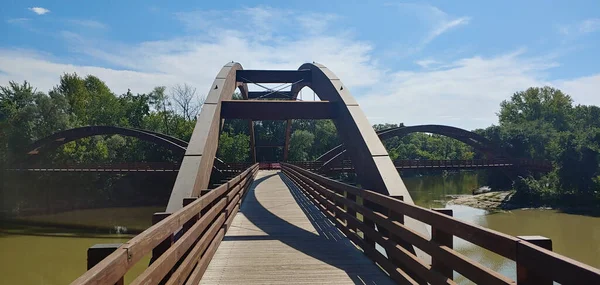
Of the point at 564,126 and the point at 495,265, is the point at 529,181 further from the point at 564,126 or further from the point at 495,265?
the point at 564,126

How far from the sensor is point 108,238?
2441 cm

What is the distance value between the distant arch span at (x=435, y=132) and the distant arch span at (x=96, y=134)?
12.1 metres

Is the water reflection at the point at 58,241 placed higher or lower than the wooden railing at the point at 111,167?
lower

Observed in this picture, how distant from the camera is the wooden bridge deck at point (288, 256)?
15.0ft

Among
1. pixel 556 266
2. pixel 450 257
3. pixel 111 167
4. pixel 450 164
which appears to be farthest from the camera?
pixel 450 164

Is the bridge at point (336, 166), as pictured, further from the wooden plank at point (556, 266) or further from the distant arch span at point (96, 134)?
the wooden plank at point (556, 266)

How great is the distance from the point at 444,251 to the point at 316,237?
3.79m

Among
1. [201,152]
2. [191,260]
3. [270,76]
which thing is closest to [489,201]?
[270,76]

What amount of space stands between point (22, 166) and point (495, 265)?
3757 centimetres

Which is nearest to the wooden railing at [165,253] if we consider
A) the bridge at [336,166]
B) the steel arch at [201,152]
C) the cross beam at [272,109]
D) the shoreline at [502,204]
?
the steel arch at [201,152]

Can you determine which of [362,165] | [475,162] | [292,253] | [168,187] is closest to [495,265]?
[362,165]

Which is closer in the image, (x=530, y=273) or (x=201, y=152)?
(x=530, y=273)

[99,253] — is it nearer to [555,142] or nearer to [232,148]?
[232,148]

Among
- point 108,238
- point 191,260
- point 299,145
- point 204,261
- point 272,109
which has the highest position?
point 299,145
